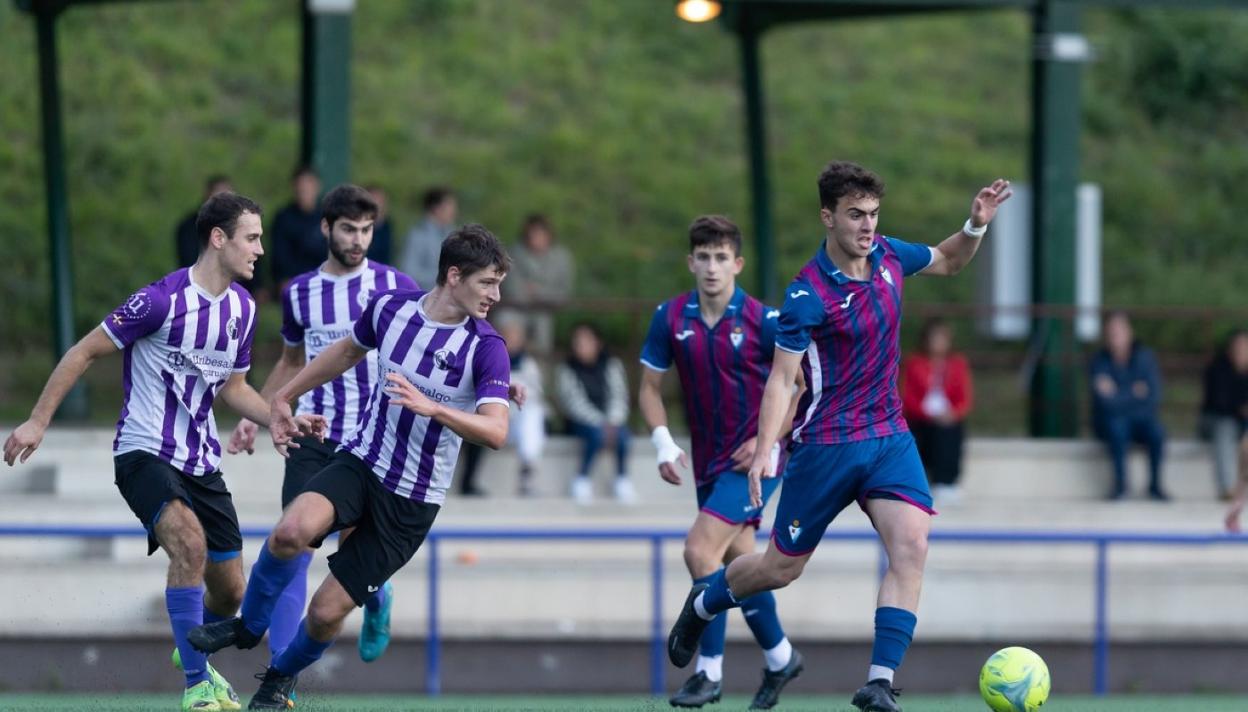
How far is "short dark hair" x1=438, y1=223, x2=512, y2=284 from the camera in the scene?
6.82m

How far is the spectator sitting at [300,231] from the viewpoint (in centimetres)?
1253

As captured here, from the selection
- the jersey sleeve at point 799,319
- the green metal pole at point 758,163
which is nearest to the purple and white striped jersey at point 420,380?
the jersey sleeve at point 799,319

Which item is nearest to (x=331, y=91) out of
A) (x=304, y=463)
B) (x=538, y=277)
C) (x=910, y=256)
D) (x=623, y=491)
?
(x=538, y=277)

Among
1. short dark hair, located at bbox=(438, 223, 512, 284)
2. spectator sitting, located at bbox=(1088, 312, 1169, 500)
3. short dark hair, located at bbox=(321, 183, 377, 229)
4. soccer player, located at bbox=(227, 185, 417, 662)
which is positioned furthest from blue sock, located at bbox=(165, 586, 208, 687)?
spectator sitting, located at bbox=(1088, 312, 1169, 500)

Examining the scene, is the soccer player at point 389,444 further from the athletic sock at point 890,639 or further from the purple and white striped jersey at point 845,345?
the athletic sock at point 890,639

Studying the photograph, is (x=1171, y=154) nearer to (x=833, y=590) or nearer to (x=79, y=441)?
(x=833, y=590)

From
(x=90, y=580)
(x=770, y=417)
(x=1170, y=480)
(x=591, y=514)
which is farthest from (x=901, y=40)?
(x=770, y=417)

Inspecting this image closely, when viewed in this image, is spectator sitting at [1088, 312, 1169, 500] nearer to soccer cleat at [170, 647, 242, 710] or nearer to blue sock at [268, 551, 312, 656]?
blue sock at [268, 551, 312, 656]

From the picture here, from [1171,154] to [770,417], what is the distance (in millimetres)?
20676

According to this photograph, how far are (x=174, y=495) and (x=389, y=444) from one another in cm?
87

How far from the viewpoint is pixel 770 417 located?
6969 millimetres

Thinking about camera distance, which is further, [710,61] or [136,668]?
[710,61]

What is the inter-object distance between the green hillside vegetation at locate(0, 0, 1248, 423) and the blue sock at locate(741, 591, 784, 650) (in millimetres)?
13367

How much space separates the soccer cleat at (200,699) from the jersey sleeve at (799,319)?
8.74 feet
